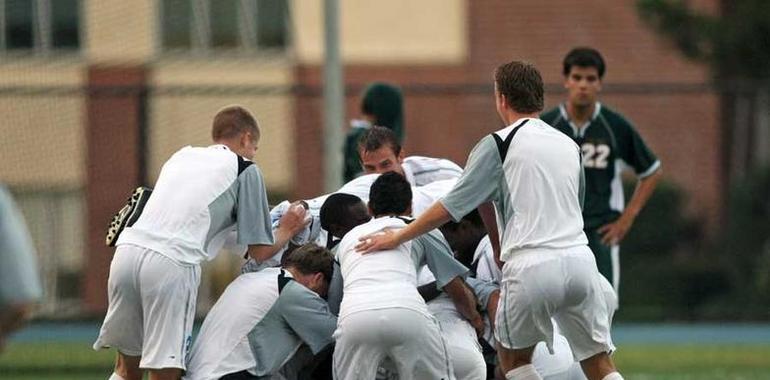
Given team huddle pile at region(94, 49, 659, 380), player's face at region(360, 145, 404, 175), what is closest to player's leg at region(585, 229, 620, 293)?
team huddle pile at region(94, 49, 659, 380)

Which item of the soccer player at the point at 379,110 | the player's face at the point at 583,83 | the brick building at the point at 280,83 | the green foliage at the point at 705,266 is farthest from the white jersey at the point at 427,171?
the green foliage at the point at 705,266

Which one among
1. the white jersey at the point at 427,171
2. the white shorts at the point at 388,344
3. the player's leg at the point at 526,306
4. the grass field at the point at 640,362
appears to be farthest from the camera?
the grass field at the point at 640,362

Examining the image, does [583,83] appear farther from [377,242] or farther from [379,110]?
[377,242]

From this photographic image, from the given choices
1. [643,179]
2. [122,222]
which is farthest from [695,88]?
[122,222]

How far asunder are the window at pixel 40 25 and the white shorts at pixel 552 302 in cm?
2065

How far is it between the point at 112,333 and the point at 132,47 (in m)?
19.6

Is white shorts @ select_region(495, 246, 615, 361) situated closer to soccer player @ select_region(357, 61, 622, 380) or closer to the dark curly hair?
soccer player @ select_region(357, 61, 622, 380)

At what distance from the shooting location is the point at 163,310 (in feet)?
28.9

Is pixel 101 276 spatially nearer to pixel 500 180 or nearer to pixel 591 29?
pixel 591 29

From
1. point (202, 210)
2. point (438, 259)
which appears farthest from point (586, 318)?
point (202, 210)

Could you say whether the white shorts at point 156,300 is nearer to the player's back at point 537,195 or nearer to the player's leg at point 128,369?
the player's leg at point 128,369

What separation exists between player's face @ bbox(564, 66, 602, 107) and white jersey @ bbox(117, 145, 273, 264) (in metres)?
2.97

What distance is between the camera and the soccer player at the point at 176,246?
346 inches

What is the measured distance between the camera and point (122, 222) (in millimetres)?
9133
